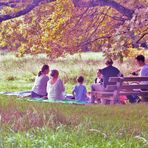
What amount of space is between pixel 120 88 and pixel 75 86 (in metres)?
2.01

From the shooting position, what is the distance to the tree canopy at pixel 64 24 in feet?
45.8

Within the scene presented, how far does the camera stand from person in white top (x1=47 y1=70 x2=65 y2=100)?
13.6 metres

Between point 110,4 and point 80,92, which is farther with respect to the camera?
point 80,92

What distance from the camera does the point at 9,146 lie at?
6.76 meters

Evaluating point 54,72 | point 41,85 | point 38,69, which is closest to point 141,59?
point 54,72

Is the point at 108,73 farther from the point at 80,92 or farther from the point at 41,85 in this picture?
the point at 41,85

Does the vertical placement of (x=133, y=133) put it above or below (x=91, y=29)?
below

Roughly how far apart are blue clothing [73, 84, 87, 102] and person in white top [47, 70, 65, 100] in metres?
0.43

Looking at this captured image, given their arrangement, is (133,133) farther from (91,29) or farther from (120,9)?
(91,29)

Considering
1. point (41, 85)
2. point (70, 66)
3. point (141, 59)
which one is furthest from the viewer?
point (70, 66)

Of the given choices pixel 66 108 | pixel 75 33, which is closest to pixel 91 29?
pixel 75 33

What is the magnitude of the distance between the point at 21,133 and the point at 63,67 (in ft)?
69.4

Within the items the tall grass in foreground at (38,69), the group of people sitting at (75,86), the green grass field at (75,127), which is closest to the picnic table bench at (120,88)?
the group of people sitting at (75,86)

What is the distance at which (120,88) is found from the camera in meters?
12.4
